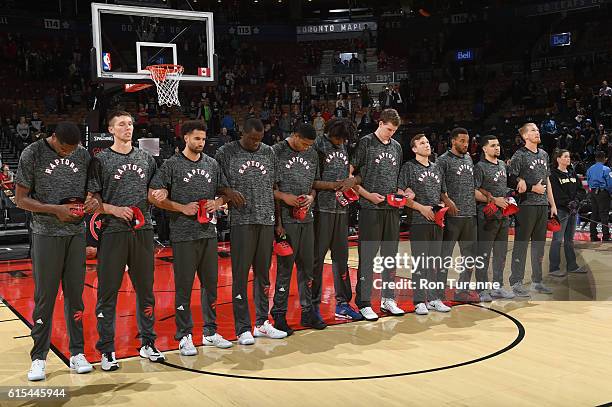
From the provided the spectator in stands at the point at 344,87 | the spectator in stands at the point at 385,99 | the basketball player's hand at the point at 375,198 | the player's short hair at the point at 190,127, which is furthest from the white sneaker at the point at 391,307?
the spectator in stands at the point at 344,87

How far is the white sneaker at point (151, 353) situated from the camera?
5648 millimetres

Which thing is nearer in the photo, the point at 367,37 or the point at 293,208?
the point at 293,208

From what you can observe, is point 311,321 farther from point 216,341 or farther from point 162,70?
point 162,70

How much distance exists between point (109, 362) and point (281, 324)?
177cm

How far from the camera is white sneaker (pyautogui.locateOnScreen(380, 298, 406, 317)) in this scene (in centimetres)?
728

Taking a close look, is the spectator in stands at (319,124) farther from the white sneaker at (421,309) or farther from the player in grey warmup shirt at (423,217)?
the white sneaker at (421,309)

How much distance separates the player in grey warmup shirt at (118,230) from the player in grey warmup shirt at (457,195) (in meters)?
3.45

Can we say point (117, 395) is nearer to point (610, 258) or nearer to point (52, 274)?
point (52, 274)

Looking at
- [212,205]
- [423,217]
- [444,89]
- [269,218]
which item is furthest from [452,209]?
[444,89]

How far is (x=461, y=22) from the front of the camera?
28688mm

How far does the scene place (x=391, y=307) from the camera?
7.32m

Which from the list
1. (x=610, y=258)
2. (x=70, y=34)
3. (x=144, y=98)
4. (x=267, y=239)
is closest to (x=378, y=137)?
(x=267, y=239)

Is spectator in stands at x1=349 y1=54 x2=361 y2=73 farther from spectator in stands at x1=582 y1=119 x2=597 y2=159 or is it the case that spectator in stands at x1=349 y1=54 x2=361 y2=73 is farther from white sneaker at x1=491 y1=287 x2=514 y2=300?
white sneaker at x1=491 y1=287 x2=514 y2=300

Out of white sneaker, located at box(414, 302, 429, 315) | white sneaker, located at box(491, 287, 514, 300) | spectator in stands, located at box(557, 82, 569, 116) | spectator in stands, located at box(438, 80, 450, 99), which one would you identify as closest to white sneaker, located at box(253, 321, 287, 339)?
white sneaker, located at box(414, 302, 429, 315)
